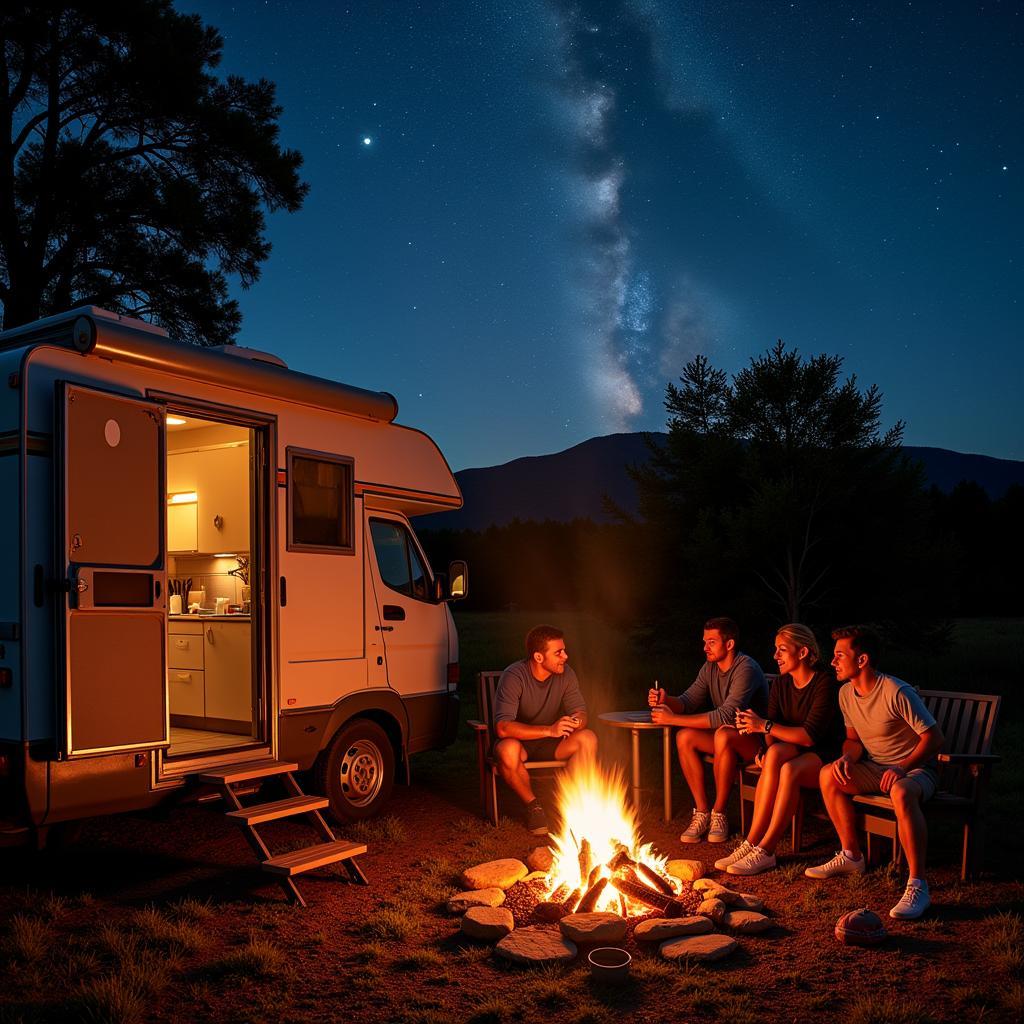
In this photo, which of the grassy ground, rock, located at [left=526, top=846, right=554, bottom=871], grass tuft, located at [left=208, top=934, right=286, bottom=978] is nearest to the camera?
the grassy ground

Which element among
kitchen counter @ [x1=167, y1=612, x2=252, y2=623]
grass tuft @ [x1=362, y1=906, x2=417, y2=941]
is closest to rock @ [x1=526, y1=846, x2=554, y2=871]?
grass tuft @ [x1=362, y1=906, x2=417, y2=941]

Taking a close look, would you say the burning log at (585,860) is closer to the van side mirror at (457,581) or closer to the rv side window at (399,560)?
the rv side window at (399,560)

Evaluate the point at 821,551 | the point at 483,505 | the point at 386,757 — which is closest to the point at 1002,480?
the point at 483,505

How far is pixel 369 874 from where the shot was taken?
5.63m

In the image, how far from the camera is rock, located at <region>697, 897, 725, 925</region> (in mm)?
4602

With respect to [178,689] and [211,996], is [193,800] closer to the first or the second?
[211,996]

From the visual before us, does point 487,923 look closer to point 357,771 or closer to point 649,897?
point 649,897

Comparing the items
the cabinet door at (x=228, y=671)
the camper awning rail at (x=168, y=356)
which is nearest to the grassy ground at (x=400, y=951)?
the cabinet door at (x=228, y=671)

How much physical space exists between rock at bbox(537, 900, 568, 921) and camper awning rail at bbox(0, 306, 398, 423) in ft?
11.2

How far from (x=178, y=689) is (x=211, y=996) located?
3.65 meters

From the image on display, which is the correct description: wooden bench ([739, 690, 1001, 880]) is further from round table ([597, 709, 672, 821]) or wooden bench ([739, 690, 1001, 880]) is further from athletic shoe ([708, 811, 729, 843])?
round table ([597, 709, 672, 821])

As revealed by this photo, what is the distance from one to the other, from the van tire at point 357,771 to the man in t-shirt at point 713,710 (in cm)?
193

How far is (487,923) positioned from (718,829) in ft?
7.15

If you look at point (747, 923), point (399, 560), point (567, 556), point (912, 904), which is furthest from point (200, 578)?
point (567, 556)
